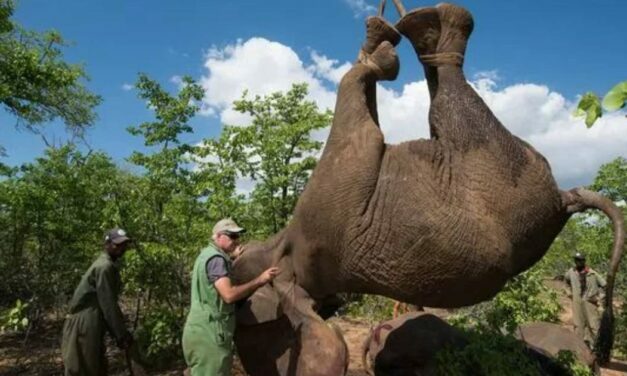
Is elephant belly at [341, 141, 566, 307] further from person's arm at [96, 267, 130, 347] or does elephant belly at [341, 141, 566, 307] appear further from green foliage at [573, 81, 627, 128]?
person's arm at [96, 267, 130, 347]

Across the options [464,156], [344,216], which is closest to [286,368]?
[344,216]

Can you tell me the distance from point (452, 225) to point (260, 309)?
205 cm

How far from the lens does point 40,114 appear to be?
15.8 metres

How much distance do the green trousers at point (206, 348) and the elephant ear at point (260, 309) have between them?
594 millimetres

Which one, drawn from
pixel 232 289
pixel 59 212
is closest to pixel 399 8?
pixel 232 289

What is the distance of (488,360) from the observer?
224 inches

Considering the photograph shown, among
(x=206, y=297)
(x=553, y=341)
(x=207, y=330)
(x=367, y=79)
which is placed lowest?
(x=553, y=341)

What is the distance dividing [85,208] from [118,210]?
94cm

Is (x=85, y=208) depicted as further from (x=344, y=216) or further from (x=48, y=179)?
(x=344, y=216)

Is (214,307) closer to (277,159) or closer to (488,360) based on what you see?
(488,360)

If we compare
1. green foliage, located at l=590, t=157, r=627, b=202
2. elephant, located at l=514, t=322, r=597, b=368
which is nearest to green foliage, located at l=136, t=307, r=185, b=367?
elephant, located at l=514, t=322, r=597, b=368

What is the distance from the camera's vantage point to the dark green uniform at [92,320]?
6.02 meters

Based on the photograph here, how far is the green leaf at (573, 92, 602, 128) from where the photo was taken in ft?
6.52

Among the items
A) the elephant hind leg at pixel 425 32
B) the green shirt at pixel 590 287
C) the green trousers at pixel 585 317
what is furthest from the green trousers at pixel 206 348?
the green shirt at pixel 590 287
